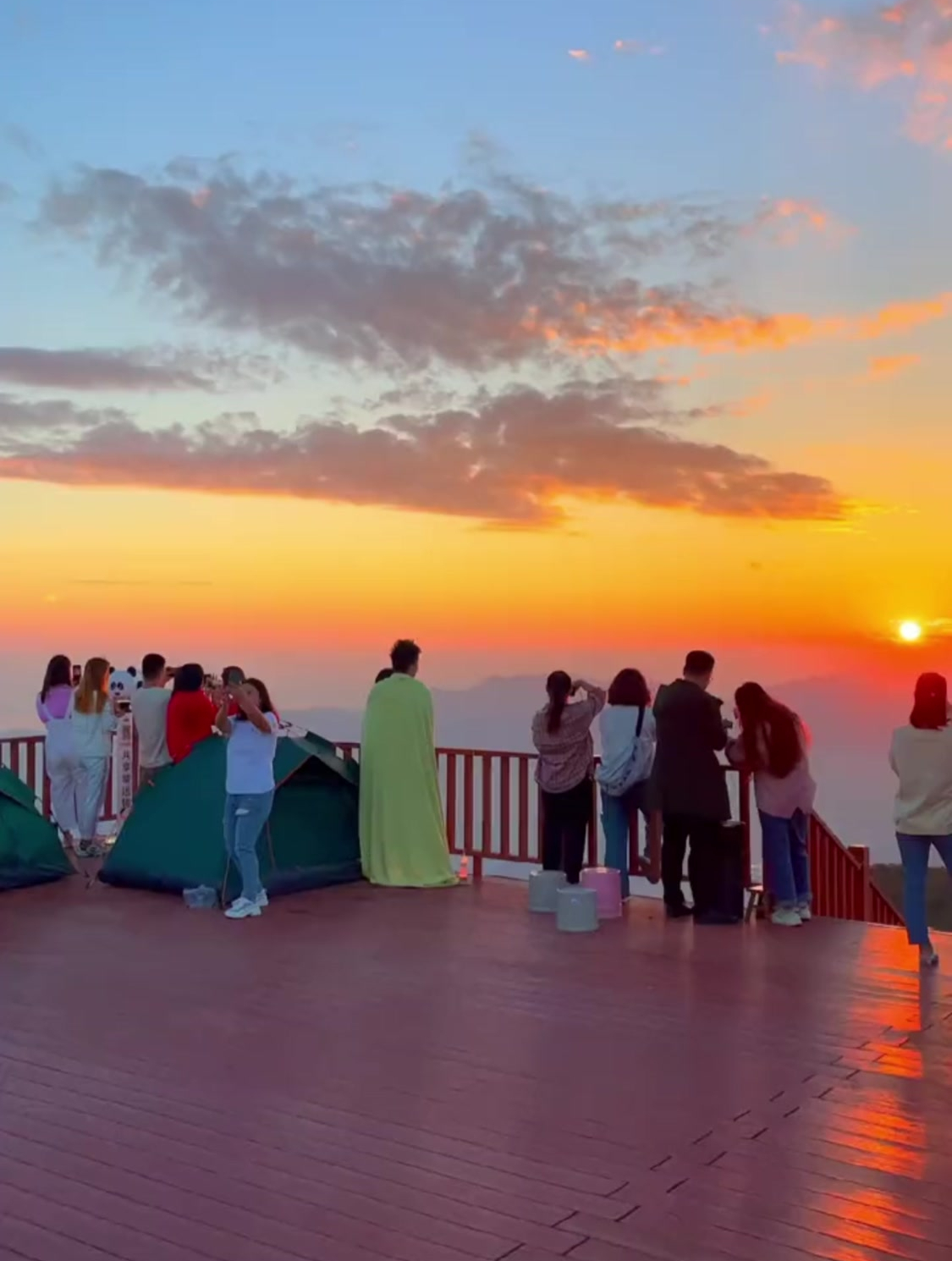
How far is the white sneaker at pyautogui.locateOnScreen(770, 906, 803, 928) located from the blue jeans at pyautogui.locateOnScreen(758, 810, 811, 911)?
2cm

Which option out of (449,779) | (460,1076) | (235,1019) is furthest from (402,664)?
(460,1076)

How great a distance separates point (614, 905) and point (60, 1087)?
14.8 feet

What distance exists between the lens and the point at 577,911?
337 inches

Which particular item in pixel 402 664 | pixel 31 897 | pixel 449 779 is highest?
pixel 402 664

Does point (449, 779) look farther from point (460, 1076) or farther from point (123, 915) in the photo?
point (460, 1076)

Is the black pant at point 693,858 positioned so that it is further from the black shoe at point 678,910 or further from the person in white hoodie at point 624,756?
the person in white hoodie at point 624,756

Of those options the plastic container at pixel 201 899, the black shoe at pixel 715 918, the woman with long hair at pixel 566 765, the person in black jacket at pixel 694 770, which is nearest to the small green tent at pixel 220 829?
the plastic container at pixel 201 899

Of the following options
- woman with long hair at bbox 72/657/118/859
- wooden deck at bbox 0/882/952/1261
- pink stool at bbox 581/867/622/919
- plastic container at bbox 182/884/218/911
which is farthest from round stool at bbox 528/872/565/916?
woman with long hair at bbox 72/657/118/859

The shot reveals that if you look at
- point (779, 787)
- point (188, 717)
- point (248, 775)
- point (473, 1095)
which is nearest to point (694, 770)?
point (779, 787)

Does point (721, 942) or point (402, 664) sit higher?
point (402, 664)

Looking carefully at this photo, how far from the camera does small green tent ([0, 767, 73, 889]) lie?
33.4ft

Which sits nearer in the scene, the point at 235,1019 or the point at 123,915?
the point at 235,1019

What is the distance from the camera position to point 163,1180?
4.45 m

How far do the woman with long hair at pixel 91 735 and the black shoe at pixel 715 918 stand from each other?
533cm
